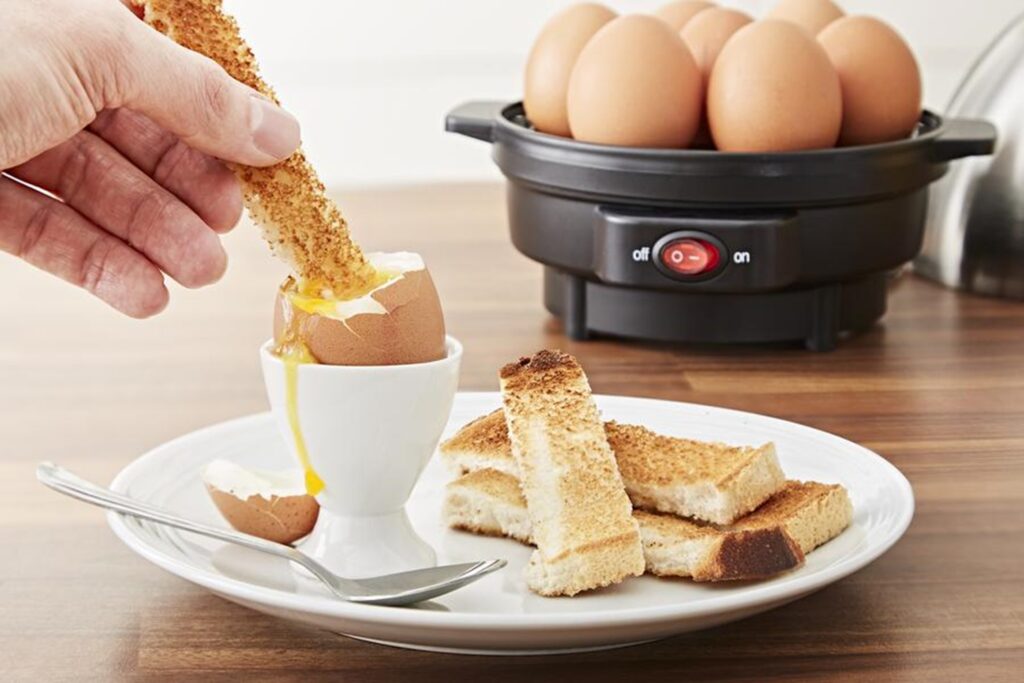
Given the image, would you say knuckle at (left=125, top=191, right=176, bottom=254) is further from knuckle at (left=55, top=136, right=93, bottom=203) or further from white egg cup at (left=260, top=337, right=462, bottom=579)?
white egg cup at (left=260, top=337, right=462, bottom=579)

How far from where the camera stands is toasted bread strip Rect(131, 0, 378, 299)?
999mm

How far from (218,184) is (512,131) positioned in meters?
0.49

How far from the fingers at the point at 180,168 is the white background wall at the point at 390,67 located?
2333 mm

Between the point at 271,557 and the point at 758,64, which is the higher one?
the point at 758,64

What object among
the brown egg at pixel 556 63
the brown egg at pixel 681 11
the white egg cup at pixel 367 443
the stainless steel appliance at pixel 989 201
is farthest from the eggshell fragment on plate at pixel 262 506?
the stainless steel appliance at pixel 989 201

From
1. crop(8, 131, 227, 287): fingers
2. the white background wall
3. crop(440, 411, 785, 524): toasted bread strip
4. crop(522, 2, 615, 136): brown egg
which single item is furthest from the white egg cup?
the white background wall

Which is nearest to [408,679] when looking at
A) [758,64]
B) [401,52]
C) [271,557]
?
[271,557]

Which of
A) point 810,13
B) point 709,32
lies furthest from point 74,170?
point 810,13

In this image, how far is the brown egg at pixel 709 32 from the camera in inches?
66.5

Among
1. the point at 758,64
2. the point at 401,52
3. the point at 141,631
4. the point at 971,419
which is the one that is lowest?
the point at 401,52

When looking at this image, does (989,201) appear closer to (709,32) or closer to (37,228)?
(709,32)

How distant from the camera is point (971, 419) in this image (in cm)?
143

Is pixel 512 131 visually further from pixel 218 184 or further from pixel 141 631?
pixel 141 631

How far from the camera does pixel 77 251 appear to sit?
123 cm
